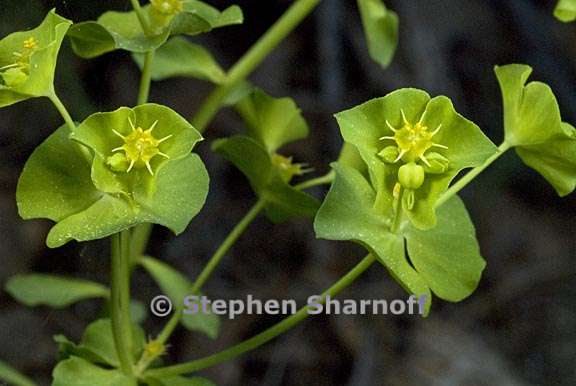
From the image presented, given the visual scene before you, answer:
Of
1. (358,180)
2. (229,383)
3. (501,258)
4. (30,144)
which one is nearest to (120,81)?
(30,144)

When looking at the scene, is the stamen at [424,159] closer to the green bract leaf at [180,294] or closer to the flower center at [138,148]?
the flower center at [138,148]

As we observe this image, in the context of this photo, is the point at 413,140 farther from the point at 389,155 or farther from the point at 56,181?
the point at 56,181

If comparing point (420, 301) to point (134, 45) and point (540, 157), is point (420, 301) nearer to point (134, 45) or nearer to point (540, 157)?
point (540, 157)

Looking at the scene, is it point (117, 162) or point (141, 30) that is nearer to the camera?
point (117, 162)

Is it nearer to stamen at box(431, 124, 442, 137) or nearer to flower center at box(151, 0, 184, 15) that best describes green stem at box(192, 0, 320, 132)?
flower center at box(151, 0, 184, 15)

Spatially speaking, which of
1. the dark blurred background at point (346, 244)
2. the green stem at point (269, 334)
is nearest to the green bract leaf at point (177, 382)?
the green stem at point (269, 334)

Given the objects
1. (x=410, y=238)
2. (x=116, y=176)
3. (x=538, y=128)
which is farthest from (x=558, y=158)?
(x=116, y=176)
